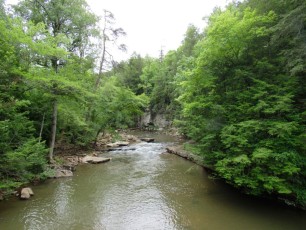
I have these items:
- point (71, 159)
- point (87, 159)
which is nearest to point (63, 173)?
point (71, 159)

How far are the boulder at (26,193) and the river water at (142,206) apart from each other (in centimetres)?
26

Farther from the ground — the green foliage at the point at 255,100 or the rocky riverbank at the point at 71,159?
the green foliage at the point at 255,100

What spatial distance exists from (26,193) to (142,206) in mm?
5108

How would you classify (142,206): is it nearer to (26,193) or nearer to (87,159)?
(26,193)

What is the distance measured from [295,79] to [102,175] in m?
10.6

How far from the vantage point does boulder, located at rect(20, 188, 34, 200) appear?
8684mm

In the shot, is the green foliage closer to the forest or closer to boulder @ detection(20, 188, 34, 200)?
the forest

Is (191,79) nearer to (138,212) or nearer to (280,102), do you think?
(280,102)

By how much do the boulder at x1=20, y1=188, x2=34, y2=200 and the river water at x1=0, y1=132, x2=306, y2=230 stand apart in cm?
26

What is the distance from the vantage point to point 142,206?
27.2ft

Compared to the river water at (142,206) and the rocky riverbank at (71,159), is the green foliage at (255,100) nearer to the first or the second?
the river water at (142,206)

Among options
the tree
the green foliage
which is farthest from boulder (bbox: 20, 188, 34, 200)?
the green foliage

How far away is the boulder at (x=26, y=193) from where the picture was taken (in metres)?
8.68

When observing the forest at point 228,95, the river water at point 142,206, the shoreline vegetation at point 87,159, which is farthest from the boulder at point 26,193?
the forest at point 228,95
